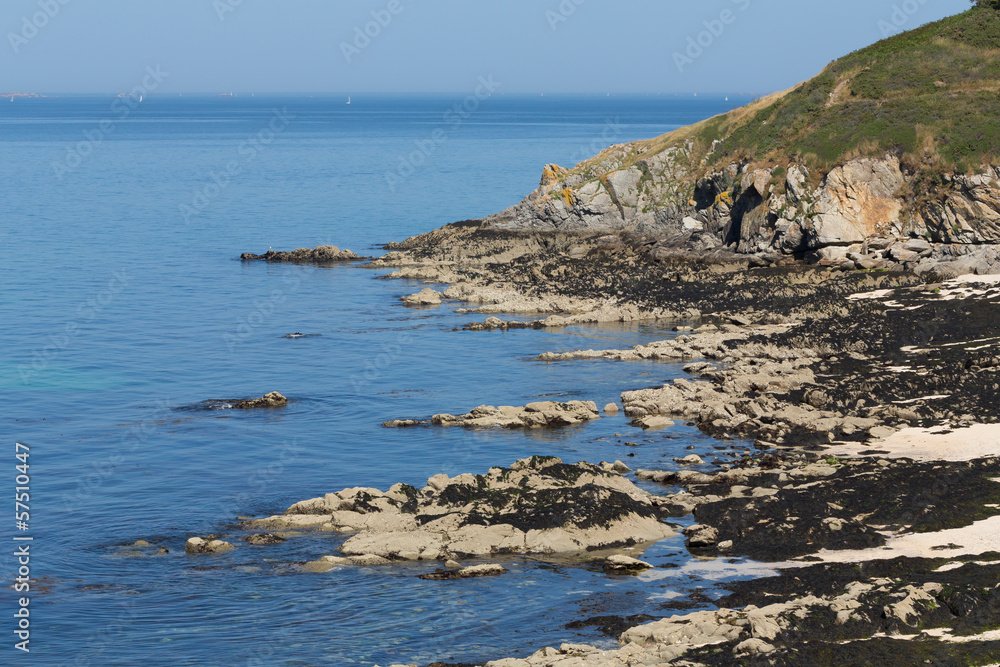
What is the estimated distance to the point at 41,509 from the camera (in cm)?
2814

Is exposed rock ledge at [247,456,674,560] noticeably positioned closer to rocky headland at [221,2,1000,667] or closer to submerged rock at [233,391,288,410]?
rocky headland at [221,2,1000,667]

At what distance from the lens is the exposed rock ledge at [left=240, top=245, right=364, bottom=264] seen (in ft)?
253

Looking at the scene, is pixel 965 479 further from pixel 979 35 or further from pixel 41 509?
pixel 979 35

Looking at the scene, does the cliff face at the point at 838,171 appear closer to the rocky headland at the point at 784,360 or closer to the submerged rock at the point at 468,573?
the rocky headland at the point at 784,360

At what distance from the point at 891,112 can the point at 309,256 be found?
41.3 meters

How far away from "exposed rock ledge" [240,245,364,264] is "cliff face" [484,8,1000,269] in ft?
41.4

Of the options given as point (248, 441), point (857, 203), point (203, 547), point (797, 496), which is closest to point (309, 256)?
point (857, 203)

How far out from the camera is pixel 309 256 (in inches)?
3051

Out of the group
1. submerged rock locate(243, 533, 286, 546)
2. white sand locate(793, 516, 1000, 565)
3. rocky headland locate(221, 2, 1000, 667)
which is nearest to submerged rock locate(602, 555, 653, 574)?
rocky headland locate(221, 2, 1000, 667)

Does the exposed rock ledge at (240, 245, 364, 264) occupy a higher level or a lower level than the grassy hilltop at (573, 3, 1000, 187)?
lower

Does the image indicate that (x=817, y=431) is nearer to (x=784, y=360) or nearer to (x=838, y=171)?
(x=784, y=360)

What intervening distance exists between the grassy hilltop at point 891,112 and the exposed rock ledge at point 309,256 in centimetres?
2207

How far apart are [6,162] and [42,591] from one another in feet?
511

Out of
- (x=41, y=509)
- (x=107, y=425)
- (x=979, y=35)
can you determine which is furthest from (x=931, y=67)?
(x=41, y=509)
